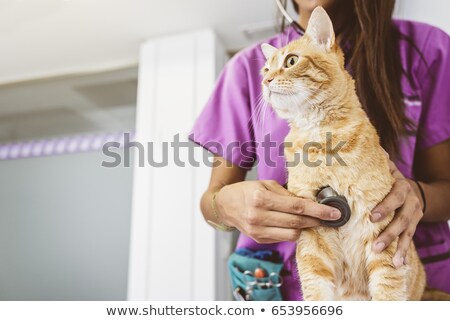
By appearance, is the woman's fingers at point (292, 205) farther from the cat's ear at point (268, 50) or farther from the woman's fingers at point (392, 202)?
the cat's ear at point (268, 50)

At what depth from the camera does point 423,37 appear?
607mm

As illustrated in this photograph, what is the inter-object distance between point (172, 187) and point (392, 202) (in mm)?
384

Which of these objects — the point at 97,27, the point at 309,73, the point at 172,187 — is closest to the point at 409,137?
the point at 309,73

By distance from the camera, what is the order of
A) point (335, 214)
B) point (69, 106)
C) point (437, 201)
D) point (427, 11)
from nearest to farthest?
1. point (335, 214)
2. point (437, 201)
3. point (427, 11)
4. point (69, 106)

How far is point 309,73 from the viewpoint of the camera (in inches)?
18.5

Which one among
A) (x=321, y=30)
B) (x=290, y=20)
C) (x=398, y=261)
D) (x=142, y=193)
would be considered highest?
(x=290, y=20)

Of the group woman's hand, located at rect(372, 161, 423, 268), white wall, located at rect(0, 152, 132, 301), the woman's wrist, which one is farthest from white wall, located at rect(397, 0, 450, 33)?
white wall, located at rect(0, 152, 132, 301)

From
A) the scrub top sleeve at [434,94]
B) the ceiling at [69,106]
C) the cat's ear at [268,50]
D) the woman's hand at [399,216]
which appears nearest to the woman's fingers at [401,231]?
the woman's hand at [399,216]

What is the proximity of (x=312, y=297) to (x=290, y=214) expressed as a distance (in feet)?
0.31

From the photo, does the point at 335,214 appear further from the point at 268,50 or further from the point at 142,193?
the point at 142,193

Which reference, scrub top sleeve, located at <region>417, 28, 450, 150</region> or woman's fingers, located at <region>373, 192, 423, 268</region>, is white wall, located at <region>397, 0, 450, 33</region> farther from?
woman's fingers, located at <region>373, 192, 423, 268</region>

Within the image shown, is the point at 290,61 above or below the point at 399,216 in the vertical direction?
above

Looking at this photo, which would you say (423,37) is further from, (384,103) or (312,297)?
(312,297)
